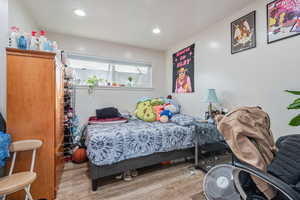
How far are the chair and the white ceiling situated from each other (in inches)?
78.8

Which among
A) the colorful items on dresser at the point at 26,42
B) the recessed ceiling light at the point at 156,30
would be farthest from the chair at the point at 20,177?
the recessed ceiling light at the point at 156,30

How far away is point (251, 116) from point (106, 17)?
2607 mm

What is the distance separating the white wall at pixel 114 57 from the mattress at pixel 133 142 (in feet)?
4.76

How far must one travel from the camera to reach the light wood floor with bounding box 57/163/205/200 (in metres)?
1.58

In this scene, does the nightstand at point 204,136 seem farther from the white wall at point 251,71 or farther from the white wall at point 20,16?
the white wall at point 20,16

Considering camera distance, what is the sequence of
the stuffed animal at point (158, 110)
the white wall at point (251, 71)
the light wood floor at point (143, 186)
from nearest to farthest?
the light wood floor at point (143, 186) → the white wall at point (251, 71) → the stuffed animal at point (158, 110)

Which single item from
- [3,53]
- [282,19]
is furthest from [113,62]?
[282,19]

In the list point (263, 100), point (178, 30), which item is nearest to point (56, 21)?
point (178, 30)

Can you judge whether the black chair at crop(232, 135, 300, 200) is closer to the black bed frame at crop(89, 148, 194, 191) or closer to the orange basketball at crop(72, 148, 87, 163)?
the black bed frame at crop(89, 148, 194, 191)

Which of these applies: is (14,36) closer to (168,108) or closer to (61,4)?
(61,4)

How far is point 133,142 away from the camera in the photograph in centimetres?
182

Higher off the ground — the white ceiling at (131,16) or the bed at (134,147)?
the white ceiling at (131,16)

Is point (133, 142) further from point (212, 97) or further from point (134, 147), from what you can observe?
point (212, 97)

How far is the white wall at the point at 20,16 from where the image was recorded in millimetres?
1630
